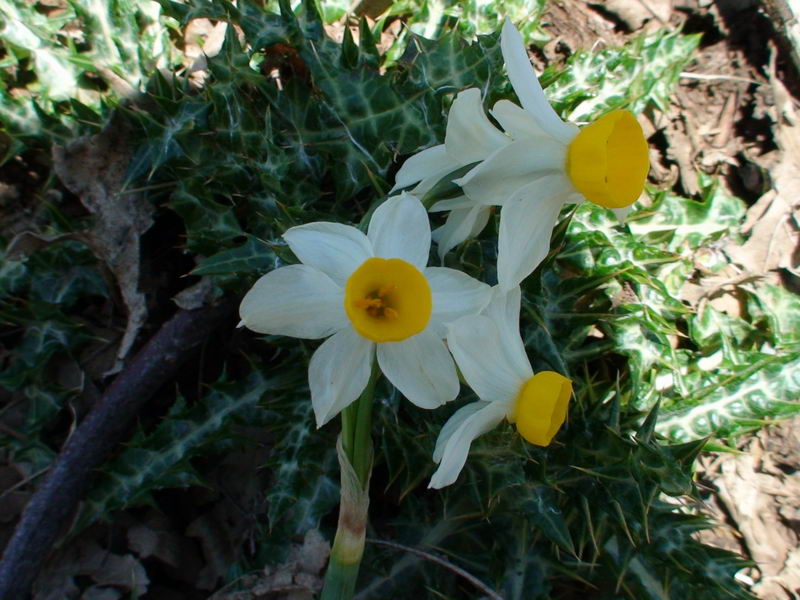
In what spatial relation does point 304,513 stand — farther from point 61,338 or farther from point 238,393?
point 61,338

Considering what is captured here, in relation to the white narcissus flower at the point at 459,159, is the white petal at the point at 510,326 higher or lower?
lower

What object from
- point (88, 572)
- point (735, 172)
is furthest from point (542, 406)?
point (735, 172)

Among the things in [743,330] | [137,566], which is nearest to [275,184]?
[137,566]

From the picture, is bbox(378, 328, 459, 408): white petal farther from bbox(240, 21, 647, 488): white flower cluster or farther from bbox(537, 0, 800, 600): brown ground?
bbox(537, 0, 800, 600): brown ground

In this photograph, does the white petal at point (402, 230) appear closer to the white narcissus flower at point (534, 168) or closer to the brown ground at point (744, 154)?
the white narcissus flower at point (534, 168)

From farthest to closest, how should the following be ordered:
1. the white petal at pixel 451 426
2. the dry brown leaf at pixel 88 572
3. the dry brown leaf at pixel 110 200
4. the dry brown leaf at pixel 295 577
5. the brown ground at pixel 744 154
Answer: the brown ground at pixel 744 154 → the dry brown leaf at pixel 110 200 → the dry brown leaf at pixel 88 572 → the dry brown leaf at pixel 295 577 → the white petal at pixel 451 426

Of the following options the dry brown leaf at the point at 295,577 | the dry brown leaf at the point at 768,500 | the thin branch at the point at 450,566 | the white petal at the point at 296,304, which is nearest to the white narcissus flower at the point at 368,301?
the white petal at the point at 296,304

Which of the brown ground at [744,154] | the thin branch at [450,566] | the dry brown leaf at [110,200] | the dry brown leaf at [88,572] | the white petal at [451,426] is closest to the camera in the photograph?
the white petal at [451,426]
